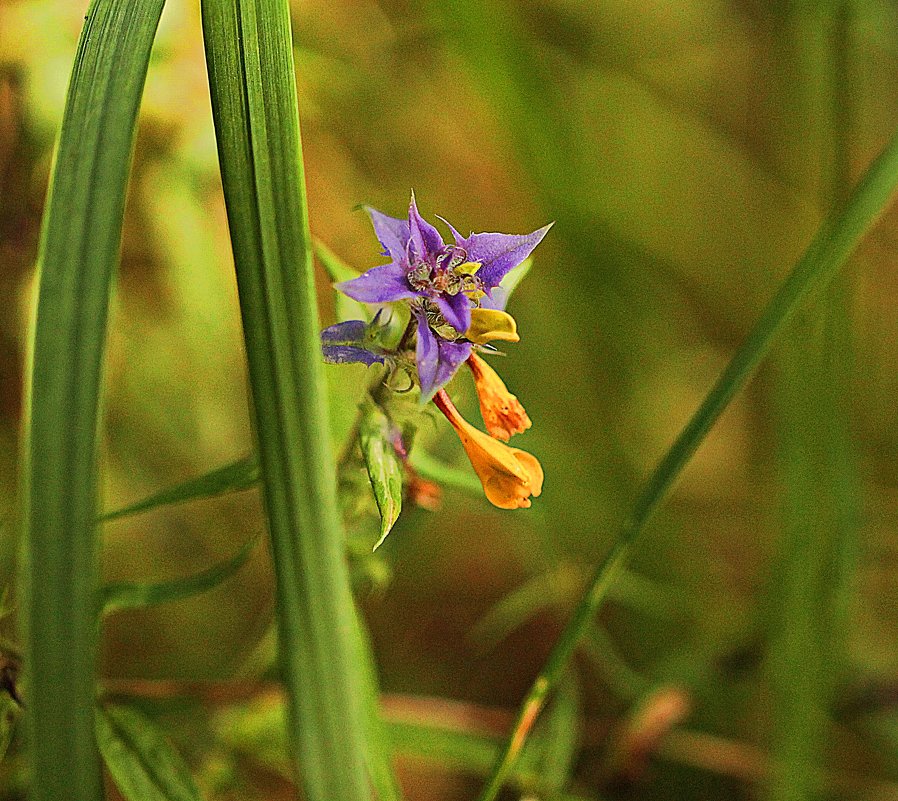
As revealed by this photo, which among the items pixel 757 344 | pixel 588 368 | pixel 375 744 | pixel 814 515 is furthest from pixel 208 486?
pixel 588 368

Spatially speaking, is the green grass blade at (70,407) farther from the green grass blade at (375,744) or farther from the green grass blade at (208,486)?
the green grass blade at (375,744)

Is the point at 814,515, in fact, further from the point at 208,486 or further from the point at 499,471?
the point at 208,486

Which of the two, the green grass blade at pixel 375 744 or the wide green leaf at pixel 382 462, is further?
the green grass blade at pixel 375 744

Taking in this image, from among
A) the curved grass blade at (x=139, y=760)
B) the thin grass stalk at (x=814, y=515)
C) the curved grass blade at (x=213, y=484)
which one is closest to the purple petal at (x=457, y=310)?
the curved grass blade at (x=213, y=484)

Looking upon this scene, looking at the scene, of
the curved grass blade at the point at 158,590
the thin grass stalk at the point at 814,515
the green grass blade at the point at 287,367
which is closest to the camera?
the green grass blade at the point at 287,367

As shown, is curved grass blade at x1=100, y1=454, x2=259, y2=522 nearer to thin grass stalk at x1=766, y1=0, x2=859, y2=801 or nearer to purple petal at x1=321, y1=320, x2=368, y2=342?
purple petal at x1=321, y1=320, x2=368, y2=342

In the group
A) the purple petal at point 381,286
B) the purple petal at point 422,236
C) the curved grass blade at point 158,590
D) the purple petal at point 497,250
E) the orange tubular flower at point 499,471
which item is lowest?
the curved grass blade at point 158,590

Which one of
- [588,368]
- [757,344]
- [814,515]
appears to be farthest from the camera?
[588,368]
